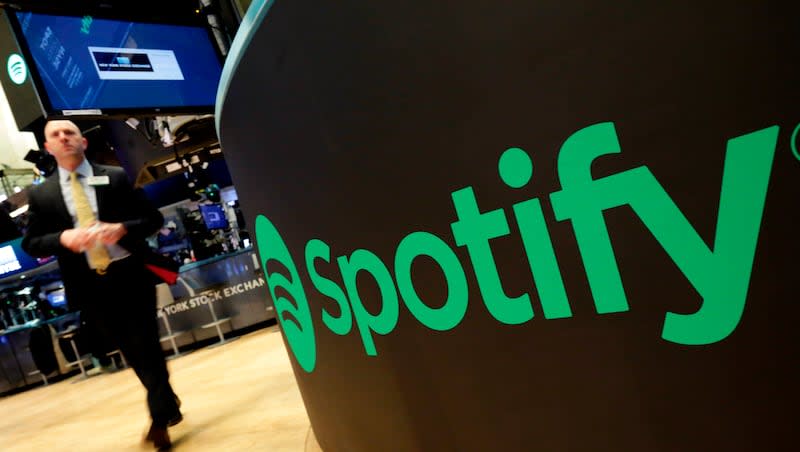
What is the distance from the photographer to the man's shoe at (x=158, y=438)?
245 cm

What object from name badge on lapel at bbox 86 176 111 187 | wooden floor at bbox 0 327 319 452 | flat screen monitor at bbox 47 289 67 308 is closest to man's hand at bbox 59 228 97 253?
name badge on lapel at bbox 86 176 111 187

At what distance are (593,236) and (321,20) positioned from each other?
706mm

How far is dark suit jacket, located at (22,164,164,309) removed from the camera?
7.84ft

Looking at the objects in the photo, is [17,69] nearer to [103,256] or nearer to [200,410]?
[103,256]

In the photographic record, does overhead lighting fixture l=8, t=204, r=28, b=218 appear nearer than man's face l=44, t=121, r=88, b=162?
No

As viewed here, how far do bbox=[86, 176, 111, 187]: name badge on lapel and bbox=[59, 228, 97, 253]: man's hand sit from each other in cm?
27

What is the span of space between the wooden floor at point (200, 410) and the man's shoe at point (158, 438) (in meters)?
0.06

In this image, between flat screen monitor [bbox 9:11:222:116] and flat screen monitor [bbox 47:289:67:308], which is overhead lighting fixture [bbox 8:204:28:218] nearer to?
flat screen monitor [bbox 47:289:67:308]

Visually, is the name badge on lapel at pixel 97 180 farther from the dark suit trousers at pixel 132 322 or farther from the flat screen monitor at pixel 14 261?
the flat screen monitor at pixel 14 261

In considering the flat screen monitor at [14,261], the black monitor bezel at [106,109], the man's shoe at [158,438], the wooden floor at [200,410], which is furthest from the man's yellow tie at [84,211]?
the flat screen monitor at [14,261]

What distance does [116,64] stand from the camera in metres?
3.21

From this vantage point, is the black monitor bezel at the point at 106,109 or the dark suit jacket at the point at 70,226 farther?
the black monitor bezel at the point at 106,109

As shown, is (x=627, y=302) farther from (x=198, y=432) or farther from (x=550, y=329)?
(x=198, y=432)

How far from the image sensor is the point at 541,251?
2.74 feet
